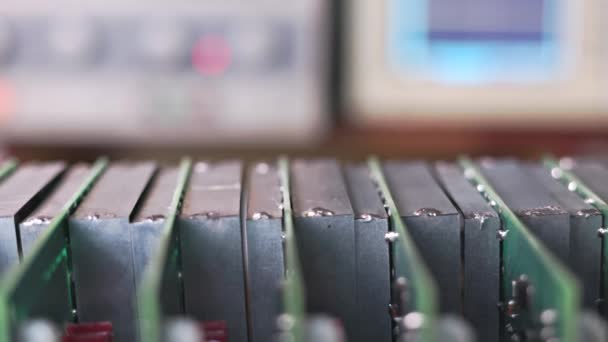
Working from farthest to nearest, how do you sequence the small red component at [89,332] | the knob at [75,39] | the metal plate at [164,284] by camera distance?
1. the knob at [75,39]
2. the small red component at [89,332]
3. the metal plate at [164,284]

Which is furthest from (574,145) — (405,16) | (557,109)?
(405,16)

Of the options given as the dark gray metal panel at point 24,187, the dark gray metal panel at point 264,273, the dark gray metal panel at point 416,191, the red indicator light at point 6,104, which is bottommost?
the red indicator light at point 6,104

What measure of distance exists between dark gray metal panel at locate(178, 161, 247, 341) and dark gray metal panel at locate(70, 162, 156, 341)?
4 cm

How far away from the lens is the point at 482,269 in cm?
53

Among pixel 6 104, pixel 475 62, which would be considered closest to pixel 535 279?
pixel 475 62

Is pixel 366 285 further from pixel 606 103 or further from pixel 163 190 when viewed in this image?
pixel 606 103

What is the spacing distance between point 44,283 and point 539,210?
0.32 metres

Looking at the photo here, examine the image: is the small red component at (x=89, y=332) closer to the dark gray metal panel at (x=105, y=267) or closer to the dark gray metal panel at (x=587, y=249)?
the dark gray metal panel at (x=105, y=267)

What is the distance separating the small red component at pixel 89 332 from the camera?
0.50 metres

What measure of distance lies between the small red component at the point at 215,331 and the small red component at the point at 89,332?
0.06 m

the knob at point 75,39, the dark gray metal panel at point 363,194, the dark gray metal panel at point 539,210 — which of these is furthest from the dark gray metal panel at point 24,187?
the knob at point 75,39

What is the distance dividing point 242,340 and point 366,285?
91 mm

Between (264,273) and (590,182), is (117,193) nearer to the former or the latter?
(264,273)

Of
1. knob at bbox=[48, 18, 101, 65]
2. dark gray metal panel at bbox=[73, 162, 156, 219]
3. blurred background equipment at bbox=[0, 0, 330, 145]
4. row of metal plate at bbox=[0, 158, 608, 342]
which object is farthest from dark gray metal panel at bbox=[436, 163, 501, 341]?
knob at bbox=[48, 18, 101, 65]
